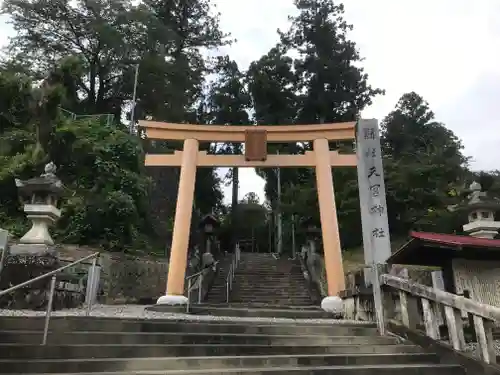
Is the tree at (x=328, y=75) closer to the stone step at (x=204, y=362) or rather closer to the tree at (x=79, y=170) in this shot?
the tree at (x=79, y=170)

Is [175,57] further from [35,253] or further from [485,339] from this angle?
[485,339]

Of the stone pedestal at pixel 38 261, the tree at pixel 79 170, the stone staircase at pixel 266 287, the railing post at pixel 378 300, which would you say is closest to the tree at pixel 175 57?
the tree at pixel 79 170

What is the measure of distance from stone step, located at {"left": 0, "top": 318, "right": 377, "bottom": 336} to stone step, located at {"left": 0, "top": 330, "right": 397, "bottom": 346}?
23 centimetres

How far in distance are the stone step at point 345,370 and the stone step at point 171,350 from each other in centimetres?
49

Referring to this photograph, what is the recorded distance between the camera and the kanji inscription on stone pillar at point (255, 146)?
11328mm

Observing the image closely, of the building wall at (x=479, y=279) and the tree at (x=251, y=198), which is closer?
the building wall at (x=479, y=279)

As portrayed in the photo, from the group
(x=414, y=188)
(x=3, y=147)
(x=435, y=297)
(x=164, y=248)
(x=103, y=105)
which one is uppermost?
(x=103, y=105)

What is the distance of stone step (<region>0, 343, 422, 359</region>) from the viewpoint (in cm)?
404

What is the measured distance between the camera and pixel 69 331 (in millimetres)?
4688

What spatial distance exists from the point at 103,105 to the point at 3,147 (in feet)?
27.8

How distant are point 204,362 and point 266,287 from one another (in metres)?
9.65

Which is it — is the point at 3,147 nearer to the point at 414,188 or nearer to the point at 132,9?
the point at 132,9

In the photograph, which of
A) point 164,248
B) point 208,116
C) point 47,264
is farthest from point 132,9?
point 47,264

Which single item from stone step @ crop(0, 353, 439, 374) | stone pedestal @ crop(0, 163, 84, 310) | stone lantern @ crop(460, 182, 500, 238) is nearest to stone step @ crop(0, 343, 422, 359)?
stone step @ crop(0, 353, 439, 374)
